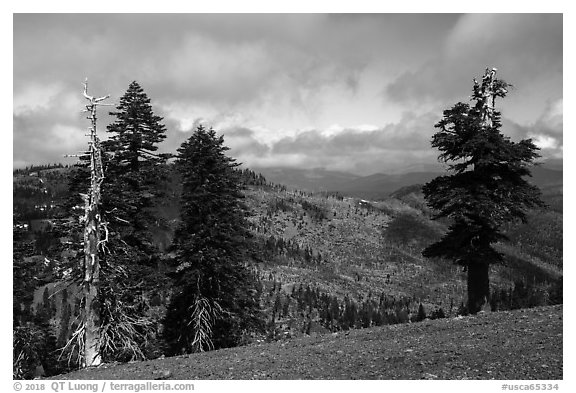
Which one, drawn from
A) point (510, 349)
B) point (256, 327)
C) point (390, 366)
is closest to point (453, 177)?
point (510, 349)

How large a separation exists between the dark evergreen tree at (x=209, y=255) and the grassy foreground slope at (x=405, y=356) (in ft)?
23.6

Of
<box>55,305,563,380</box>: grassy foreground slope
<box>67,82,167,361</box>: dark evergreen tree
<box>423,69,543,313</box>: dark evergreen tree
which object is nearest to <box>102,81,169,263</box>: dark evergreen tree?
<box>67,82,167,361</box>: dark evergreen tree

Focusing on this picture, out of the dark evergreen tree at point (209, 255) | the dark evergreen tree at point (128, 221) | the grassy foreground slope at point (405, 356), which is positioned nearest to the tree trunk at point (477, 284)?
the grassy foreground slope at point (405, 356)

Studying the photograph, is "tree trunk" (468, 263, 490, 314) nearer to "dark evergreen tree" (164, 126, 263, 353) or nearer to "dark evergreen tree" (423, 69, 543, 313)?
"dark evergreen tree" (423, 69, 543, 313)

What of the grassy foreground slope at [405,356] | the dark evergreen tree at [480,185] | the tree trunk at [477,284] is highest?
the dark evergreen tree at [480,185]

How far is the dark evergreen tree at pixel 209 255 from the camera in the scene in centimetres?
2525

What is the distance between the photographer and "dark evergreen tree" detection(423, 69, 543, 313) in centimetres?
2212

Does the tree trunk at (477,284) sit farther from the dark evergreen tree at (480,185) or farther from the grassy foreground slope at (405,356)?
the grassy foreground slope at (405,356)

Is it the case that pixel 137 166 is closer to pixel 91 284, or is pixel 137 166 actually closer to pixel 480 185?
pixel 91 284

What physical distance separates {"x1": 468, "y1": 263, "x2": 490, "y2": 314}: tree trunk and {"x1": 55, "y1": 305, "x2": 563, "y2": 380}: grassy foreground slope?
349 cm

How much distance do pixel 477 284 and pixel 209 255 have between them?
1401cm

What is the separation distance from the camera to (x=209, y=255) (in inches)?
966

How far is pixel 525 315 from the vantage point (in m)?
18.4
